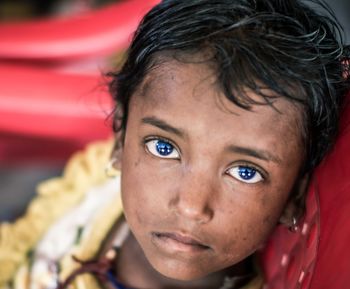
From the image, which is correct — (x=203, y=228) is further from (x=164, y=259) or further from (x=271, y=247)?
(x=271, y=247)

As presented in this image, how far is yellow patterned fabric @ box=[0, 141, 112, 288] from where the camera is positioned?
92 cm

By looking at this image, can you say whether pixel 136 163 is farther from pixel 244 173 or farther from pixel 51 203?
pixel 51 203

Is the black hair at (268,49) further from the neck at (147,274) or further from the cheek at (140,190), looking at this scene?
the neck at (147,274)

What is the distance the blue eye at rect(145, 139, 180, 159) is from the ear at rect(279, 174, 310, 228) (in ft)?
0.42

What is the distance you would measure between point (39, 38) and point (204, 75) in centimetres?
66

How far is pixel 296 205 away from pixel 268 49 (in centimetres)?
17

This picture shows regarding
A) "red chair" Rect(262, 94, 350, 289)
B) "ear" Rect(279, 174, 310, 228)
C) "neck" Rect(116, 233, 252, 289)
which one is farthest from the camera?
"neck" Rect(116, 233, 252, 289)

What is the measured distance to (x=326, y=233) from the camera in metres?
0.58

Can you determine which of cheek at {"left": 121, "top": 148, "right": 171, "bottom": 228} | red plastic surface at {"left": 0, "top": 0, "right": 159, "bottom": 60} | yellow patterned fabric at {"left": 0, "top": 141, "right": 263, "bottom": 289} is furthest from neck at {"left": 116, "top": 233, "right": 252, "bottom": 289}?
red plastic surface at {"left": 0, "top": 0, "right": 159, "bottom": 60}

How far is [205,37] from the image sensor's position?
58cm

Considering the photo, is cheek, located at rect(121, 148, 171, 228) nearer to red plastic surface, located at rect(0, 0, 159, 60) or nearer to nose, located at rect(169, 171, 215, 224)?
nose, located at rect(169, 171, 215, 224)

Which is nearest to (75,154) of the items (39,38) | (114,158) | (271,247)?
(39,38)

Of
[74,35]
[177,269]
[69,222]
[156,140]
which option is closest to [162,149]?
[156,140]

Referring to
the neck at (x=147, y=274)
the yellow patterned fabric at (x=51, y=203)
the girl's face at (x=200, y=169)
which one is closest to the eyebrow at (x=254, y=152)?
the girl's face at (x=200, y=169)
